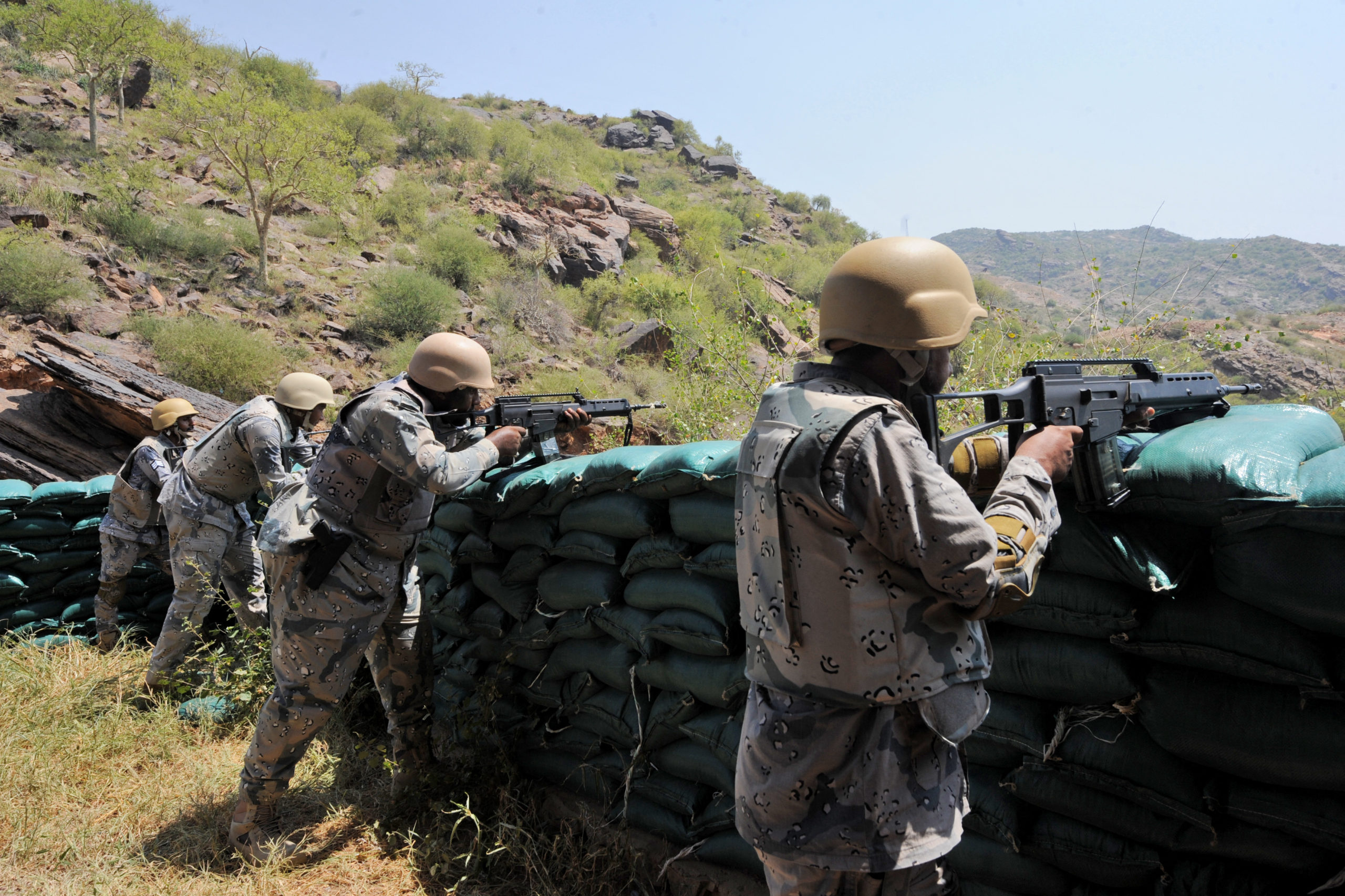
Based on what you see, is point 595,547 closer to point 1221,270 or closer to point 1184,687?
point 1184,687

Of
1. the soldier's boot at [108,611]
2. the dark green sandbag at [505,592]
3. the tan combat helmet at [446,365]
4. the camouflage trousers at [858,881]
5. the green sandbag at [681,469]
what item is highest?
the tan combat helmet at [446,365]

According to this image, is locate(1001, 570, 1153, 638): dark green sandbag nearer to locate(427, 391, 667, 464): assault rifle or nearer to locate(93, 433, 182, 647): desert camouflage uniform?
A: locate(427, 391, 667, 464): assault rifle

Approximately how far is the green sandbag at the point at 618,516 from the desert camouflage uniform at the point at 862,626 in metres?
1.25

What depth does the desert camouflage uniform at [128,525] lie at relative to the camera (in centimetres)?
528

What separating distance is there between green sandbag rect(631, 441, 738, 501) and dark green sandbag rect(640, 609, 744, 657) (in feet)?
1.33

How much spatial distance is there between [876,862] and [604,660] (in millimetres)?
1621

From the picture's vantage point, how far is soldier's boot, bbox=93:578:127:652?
5371 millimetres

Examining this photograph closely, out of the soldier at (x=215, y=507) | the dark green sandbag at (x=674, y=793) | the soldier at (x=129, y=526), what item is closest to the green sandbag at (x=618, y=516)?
the dark green sandbag at (x=674, y=793)

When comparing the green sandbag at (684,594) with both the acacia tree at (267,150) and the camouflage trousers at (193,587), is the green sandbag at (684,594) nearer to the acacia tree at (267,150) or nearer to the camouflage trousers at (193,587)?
Result: the camouflage trousers at (193,587)

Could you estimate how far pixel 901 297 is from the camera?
1.46 meters

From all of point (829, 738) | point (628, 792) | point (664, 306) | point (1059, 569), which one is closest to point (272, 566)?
point (628, 792)

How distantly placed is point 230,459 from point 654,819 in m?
3.35

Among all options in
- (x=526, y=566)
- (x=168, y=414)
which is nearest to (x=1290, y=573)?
(x=526, y=566)

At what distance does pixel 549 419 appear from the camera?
3553mm
